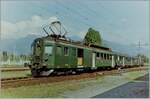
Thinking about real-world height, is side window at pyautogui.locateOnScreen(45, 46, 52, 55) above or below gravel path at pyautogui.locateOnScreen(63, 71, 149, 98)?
above

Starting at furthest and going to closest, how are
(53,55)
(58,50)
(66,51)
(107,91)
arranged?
1. (66,51)
2. (58,50)
3. (53,55)
4. (107,91)

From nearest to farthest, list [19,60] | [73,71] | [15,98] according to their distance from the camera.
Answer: [15,98] < [73,71] < [19,60]

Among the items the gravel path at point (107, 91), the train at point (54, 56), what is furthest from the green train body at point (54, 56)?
the gravel path at point (107, 91)

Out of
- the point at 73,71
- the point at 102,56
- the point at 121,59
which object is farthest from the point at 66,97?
the point at 121,59

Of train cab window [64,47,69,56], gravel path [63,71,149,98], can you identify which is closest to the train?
train cab window [64,47,69,56]

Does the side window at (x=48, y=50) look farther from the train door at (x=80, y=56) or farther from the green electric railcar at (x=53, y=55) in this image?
the train door at (x=80, y=56)

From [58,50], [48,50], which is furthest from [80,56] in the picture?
[48,50]

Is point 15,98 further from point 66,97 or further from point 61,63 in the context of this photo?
point 61,63

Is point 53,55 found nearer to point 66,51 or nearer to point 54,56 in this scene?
point 54,56

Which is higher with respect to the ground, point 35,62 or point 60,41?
point 60,41

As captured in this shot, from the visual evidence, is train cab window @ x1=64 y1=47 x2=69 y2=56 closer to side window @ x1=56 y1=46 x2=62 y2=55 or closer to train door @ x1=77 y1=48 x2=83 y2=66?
side window @ x1=56 y1=46 x2=62 y2=55

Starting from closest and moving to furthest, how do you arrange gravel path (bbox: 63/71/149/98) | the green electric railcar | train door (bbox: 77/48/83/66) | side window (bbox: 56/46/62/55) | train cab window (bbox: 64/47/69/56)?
gravel path (bbox: 63/71/149/98) < the green electric railcar < side window (bbox: 56/46/62/55) < train cab window (bbox: 64/47/69/56) < train door (bbox: 77/48/83/66)

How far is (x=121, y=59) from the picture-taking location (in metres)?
49.5

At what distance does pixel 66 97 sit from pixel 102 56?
867 inches
